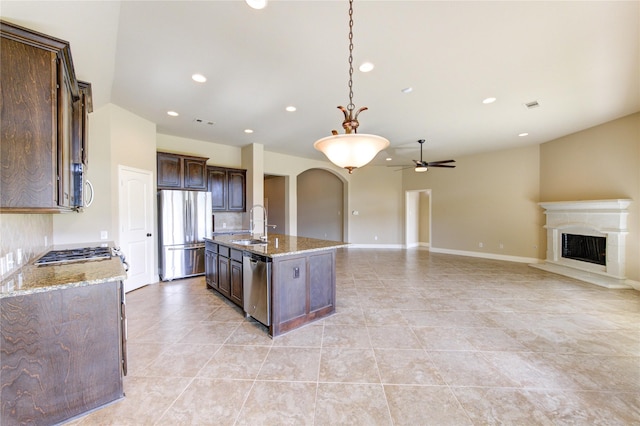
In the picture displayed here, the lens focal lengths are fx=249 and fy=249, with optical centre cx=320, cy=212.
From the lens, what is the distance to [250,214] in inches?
243

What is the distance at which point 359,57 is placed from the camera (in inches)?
103

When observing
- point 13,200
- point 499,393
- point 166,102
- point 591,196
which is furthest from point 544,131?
point 13,200

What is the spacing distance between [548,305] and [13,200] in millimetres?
5548

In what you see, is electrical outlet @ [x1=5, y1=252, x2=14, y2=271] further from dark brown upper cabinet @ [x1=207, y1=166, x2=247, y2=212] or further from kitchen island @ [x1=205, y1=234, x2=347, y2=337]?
dark brown upper cabinet @ [x1=207, y1=166, x2=247, y2=212]

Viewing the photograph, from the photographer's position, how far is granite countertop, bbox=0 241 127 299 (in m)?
1.45

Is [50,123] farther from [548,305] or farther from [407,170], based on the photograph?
[407,170]

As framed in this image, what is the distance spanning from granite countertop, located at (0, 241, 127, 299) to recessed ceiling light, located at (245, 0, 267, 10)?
2224 millimetres

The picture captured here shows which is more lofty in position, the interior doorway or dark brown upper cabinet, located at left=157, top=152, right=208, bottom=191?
dark brown upper cabinet, located at left=157, top=152, right=208, bottom=191

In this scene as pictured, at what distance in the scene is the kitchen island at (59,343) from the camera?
140cm

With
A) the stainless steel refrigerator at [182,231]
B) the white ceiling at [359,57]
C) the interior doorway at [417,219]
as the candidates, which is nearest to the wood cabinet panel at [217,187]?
the stainless steel refrigerator at [182,231]

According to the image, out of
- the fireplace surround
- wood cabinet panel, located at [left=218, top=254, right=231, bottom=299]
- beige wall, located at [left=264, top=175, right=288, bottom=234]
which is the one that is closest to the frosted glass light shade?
wood cabinet panel, located at [left=218, top=254, right=231, bottom=299]

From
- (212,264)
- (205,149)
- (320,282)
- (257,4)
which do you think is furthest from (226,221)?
(257,4)

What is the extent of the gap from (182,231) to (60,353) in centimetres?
347

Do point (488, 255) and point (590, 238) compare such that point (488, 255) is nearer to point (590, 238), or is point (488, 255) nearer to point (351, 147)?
point (590, 238)
